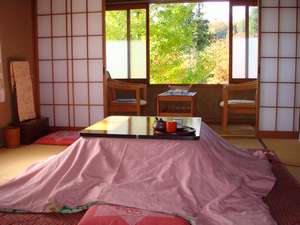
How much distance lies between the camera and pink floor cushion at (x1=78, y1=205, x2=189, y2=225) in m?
2.36

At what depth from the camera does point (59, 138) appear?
5.38 metres

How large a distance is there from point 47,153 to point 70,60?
6.21 ft

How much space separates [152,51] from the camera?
8750 mm

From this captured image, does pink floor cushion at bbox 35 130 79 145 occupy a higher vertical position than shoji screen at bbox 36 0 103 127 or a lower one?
lower

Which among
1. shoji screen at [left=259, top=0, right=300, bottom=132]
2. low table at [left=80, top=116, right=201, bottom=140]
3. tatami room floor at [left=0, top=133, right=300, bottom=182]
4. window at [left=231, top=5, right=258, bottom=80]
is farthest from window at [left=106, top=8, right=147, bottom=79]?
low table at [left=80, top=116, right=201, bottom=140]

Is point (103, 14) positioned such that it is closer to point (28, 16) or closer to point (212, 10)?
point (28, 16)

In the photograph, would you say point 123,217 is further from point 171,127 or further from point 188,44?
point 188,44

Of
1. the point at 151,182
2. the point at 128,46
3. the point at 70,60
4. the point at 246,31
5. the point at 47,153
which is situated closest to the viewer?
the point at 151,182

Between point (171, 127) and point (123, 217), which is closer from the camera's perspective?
point (123, 217)

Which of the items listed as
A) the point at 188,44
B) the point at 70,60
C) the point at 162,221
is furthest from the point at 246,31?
the point at 162,221

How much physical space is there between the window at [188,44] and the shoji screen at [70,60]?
2.84 m

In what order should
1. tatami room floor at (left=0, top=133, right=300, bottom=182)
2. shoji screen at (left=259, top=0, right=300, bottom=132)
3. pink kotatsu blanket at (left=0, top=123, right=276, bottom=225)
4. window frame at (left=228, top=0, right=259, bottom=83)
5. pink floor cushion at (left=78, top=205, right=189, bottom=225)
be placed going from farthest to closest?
window frame at (left=228, top=0, right=259, bottom=83), shoji screen at (left=259, top=0, right=300, bottom=132), tatami room floor at (left=0, top=133, right=300, bottom=182), pink kotatsu blanket at (left=0, top=123, right=276, bottom=225), pink floor cushion at (left=78, top=205, right=189, bottom=225)

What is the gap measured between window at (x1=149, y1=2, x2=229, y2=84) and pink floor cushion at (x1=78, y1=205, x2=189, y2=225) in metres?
6.20

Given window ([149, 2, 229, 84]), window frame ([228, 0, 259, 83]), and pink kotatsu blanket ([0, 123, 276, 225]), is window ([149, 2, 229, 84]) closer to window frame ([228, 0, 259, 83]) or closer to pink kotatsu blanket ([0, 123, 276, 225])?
window frame ([228, 0, 259, 83])
